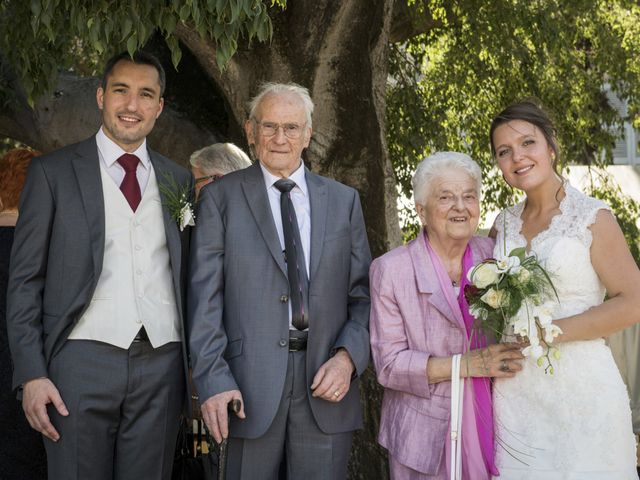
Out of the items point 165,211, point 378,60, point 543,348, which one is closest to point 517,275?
point 543,348

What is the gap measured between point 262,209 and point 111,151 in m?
0.72

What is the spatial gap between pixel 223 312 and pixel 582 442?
158 cm

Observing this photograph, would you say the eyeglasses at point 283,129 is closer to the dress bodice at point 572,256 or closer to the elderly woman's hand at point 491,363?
the dress bodice at point 572,256

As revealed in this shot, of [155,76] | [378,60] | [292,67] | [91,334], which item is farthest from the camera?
[378,60]

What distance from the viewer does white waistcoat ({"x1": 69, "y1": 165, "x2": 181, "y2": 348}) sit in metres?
4.02

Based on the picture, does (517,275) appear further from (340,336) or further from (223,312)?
(223,312)

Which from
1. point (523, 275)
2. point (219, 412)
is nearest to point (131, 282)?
point (219, 412)

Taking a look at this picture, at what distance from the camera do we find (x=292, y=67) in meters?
6.46

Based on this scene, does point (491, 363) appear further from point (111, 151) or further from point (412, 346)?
point (111, 151)

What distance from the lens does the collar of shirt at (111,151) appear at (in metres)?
4.24

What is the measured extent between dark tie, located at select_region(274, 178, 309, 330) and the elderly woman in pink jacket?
1.03 ft

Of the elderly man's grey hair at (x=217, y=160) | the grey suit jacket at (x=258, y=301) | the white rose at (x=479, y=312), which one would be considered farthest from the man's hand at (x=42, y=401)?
the elderly man's grey hair at (x=217, y=160)

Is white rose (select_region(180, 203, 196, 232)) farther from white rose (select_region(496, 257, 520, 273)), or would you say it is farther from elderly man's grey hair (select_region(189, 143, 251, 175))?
elderly man's grey hair (select_region(189, 143, 251, 175))

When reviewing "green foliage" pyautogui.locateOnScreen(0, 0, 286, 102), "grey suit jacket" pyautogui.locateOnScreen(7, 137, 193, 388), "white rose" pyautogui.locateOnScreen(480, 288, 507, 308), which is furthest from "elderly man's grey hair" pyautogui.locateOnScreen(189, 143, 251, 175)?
"white rose" pyautogui.locateOnScreen(480, 288, 507, 308)
